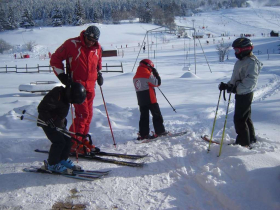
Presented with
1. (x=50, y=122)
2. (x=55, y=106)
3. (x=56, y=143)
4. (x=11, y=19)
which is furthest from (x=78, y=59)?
(x=11, y=19)

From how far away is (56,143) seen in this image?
341cm

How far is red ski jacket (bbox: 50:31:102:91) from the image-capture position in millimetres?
3992

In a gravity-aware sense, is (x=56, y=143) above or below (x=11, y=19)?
below

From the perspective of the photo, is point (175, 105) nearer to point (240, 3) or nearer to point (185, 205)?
point (185, 205)

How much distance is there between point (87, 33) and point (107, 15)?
102920 millimetres

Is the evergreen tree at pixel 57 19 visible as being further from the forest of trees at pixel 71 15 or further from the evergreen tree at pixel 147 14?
the evergreen tree at pixel 147 14

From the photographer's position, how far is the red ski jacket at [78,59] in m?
3.99

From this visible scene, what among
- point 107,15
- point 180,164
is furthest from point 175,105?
point 107,15

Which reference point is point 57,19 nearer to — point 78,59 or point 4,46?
point 4,46

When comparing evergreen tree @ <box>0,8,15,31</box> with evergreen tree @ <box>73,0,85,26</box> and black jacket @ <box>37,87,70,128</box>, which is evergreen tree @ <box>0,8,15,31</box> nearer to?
evergreen tree @ <box>73,0,85,26</box>

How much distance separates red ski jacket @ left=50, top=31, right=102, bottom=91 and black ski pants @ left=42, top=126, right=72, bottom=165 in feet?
3.32

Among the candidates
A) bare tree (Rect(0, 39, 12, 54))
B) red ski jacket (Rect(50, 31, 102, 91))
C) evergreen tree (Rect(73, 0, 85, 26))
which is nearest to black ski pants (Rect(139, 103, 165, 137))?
red ski jacket (Rect(50, 31, 102, 91))

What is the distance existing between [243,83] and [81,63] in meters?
2.52

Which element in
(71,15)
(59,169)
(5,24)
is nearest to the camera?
(59,169)
